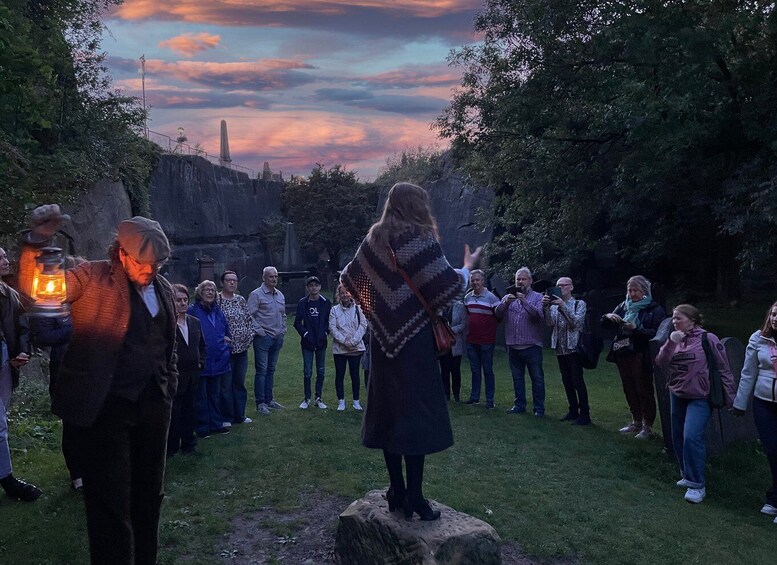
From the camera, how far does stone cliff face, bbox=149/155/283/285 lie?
118 feet

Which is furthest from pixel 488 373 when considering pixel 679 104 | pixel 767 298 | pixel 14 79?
pixel 767 298

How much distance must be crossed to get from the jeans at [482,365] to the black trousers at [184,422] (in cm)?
474

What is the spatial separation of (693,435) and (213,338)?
5486 mm

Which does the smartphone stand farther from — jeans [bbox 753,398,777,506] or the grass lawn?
jeans [bbox 753,398,777,506]

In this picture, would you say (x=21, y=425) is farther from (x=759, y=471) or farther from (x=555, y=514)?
(x=759, y=471)

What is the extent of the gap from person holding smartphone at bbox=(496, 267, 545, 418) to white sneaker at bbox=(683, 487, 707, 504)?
3.55 meters

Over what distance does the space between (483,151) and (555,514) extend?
1389 cm

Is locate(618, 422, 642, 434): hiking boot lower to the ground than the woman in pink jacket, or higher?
lower

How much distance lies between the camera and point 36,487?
6.43m

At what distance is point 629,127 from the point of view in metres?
12.6

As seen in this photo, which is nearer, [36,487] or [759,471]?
[36,487]

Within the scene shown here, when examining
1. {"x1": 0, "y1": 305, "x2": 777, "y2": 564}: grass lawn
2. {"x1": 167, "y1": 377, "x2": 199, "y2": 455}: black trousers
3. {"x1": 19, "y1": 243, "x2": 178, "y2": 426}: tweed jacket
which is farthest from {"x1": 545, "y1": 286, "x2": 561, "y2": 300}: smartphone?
{"x1": 19, "y1": 243, "x2": 178, "y2": 426}: tweed jacket

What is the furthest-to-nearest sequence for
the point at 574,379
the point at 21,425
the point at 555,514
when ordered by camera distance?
the point at 574,379 < the point at 21,425 < the point at 555,514

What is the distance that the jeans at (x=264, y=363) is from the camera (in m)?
10.3
